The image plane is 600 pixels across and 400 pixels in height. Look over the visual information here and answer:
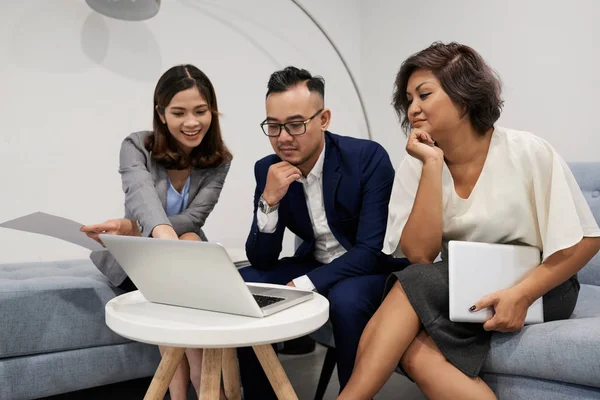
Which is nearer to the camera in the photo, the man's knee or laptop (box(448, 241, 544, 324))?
laptop (box(448, 241, 544, 324))

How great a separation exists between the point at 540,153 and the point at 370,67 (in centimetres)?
207

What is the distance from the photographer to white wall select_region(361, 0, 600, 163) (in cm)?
223

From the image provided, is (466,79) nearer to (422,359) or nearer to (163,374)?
(422,359)

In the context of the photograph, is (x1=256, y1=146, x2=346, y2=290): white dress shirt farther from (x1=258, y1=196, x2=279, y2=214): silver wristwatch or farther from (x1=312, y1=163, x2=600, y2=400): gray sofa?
(x1=312, y1=163, x2=600, y2=400): gray sofa

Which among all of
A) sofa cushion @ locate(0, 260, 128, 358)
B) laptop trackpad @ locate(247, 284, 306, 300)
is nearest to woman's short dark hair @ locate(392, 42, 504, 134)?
laptop trackpad @ locate(247, 284, 306, 300)

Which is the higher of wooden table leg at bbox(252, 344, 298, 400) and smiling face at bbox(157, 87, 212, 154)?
smiling face at bbox(157, 87, 212, 154)

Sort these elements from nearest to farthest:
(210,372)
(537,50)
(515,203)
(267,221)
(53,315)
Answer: (210,372) → (515,203) → (53,315) → (267,221) → (537,50)

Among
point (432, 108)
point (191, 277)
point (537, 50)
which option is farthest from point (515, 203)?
point (537, 50)

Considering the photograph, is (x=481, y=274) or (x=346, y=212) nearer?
(x=481, y=274)

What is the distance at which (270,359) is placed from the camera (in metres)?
1.21

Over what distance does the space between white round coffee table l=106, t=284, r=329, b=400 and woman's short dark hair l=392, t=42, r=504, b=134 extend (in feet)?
2.16

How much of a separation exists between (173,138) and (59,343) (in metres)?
0.75

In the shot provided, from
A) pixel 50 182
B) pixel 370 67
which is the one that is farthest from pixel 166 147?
pixel 370 67

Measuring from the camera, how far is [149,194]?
1.64 metres
